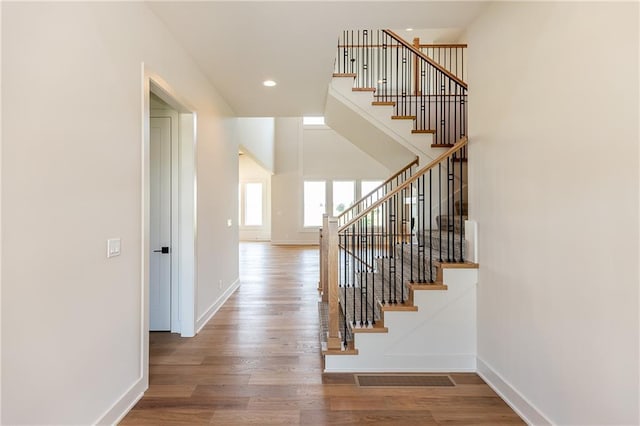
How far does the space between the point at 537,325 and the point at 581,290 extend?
0.46 metres

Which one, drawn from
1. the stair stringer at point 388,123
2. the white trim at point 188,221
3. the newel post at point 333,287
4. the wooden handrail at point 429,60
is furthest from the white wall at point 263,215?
the newel post at point 333,287

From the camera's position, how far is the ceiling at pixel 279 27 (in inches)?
98.3

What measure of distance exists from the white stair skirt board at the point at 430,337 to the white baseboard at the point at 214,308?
1811 millimetres

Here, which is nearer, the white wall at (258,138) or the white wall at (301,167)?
the white wall at (258,138)

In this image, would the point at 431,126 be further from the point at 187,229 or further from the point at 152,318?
the point at 152,318

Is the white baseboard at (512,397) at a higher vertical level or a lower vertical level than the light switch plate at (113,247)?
lower

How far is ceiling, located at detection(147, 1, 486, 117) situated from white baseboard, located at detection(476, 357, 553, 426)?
2.85 meters

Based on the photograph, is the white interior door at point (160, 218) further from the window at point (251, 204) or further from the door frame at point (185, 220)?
the window at point (251, 204)

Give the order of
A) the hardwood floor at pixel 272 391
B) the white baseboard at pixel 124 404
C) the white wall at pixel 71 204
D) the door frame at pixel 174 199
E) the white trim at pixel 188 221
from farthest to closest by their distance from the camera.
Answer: the door frame at pixel 174 199 < the white trim at pixel 188 221 < the hardwood floor at pixel 272 391 < the white baseboard at pixel 124 404 < the white wall at pixel 71 204

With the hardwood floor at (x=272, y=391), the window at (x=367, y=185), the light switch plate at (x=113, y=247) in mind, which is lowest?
the hardwood floor at (x=272, y=391)

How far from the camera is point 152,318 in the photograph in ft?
12.3

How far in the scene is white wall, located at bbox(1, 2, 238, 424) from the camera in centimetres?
142

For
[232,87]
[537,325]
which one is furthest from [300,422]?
[232,87]

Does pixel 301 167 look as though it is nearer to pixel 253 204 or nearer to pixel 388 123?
pixel 253 204
